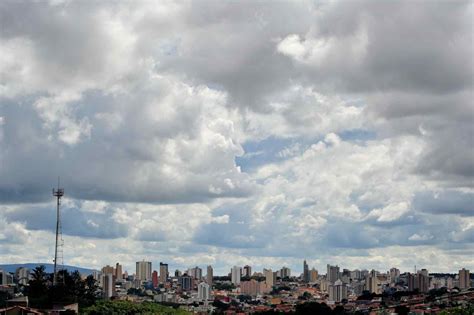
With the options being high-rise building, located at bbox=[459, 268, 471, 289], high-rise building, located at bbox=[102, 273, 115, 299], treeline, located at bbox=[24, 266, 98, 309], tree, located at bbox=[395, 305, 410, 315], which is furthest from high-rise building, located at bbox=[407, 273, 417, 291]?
treeline, located at bbox=[24, 266, 98, 309]

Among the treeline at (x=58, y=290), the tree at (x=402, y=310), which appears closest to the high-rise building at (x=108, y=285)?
the tree at (x=402, y=310)

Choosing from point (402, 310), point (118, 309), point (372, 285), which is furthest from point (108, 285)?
point (118, 309)

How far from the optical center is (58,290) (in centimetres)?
6950

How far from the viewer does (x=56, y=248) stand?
64438mm

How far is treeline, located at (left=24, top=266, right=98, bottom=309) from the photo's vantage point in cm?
6705

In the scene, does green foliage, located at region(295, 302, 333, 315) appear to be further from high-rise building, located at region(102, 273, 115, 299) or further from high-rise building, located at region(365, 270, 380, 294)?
high-rise building, located at region(365, 270, 380, 294)

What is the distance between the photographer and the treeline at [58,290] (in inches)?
2640

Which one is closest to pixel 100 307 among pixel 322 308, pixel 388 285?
pixel 322 308

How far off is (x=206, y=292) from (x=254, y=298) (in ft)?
53.4

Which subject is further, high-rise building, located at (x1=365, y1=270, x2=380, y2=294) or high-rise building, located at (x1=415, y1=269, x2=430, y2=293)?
high-rise building, located at (x1=365, y1=270, x2=380, y2=294)

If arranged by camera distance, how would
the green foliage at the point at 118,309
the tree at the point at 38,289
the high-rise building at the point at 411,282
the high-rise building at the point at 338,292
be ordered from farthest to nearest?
the high-rise building at the point at 411,282
the high-rise building at the point at 338,292
the tree at the point at 38,289
the green foliage at the point at 118,309

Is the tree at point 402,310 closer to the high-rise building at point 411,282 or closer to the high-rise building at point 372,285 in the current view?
the high-rise building at point 411,282

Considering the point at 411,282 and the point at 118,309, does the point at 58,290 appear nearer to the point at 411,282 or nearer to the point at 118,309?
the point at 118,309

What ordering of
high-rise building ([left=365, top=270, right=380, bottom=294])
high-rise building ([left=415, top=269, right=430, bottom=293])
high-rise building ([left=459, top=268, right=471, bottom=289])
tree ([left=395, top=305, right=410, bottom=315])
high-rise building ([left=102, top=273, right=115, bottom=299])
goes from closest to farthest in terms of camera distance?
1. tree ([left=395, top=305, right=410, bottom=315])
2. high-rise building ([left=102, top=273, right=115, bottom=299])
3. high-rise building ([left=415, top=269, right=430, bottom=293])
4. high-rise building ([left=459, top=268, right=471, bottom=289])
5. high-rise building ([left=365, top=270, right=380, bottom=294])
